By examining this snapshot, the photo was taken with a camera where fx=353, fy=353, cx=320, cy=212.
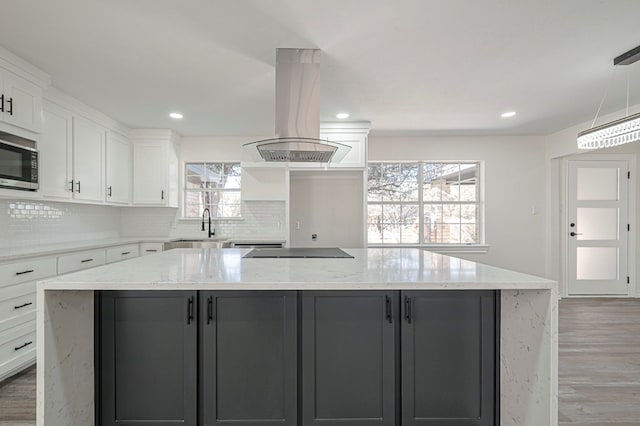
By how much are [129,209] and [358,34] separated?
14.2 ft

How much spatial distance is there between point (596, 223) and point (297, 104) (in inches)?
205

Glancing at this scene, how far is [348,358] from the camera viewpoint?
1.84 metres

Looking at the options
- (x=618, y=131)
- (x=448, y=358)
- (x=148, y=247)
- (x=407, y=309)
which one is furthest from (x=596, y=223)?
(x=148, y=247)

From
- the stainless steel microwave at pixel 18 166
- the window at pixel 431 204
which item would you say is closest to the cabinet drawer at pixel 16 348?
the stainless steel microwave at pixel 18 166

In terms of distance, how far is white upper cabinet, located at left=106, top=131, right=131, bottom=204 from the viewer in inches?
174

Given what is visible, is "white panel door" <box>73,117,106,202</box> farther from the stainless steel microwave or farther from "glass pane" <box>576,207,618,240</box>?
"glass pane" <box>576,207,618,240</box>

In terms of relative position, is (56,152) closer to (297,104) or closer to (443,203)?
(297,104)

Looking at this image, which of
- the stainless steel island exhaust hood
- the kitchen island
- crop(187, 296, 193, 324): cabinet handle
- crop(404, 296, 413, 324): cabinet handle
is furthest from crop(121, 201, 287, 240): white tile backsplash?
crop(404, 296, 413, 324): cabinet handle

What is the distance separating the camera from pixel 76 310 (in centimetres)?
177

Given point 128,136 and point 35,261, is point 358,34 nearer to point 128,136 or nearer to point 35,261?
point 35,261

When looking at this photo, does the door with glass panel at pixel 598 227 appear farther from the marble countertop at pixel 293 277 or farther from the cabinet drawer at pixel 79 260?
the cabinet drawer at pixel 79 260

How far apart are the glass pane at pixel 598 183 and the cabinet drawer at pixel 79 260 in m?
6.53

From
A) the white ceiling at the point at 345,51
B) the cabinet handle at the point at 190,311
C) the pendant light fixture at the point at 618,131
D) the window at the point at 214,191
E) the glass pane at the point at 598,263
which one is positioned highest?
the white ceiling at the point at 345,51

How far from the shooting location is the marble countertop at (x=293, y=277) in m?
1.58
